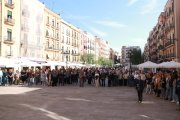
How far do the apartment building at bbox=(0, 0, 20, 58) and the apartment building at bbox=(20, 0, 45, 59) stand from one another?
1.10m

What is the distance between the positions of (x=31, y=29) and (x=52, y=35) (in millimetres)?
13096

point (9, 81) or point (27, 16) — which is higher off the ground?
point (27, 16)

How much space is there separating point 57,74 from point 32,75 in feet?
8.31

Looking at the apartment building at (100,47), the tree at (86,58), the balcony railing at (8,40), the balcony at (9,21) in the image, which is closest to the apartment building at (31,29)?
the balcony at (9,21)

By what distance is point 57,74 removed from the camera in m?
29.6

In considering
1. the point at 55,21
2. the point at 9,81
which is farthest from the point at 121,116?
the point at 55,21

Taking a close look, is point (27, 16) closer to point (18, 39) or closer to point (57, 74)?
point (18, 39)

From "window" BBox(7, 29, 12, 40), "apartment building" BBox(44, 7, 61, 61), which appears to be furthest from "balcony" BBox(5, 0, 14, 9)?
"apartment building" BBox(44, 7, 61, 61)

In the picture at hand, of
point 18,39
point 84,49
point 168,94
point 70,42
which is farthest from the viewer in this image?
point 84,49

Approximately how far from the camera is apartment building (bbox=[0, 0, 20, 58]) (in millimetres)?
44750

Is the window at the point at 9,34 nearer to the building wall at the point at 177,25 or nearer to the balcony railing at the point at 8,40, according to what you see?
the balcony railing at the point at 8,40

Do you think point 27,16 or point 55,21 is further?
point 55,21

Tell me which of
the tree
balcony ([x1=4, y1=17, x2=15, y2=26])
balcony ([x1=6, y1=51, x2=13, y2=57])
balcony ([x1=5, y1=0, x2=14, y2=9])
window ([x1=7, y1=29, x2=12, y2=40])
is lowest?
balcony ([x1=6, y1=51, x2=13, y2=57])

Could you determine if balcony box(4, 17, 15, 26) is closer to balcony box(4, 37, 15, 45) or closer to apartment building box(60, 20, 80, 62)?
balcony box(4, 37, 15, 45)
